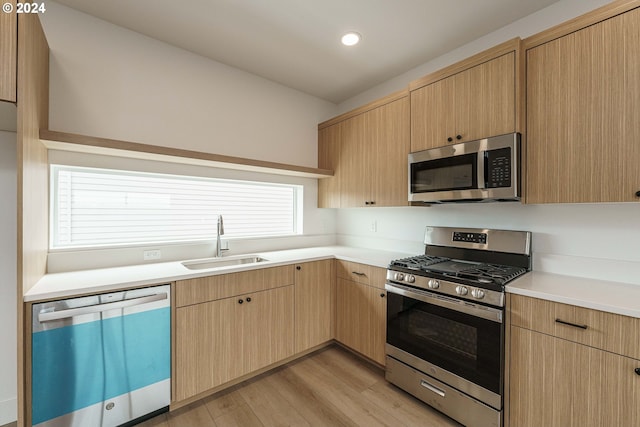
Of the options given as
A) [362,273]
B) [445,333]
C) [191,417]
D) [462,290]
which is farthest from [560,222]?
[191,417]

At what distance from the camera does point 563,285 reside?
1.55 meters

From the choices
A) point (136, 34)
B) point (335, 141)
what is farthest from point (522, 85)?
point (136, 34)

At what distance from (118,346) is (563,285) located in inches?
102

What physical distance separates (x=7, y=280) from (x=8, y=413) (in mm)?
821

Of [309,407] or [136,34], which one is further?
[136,34]

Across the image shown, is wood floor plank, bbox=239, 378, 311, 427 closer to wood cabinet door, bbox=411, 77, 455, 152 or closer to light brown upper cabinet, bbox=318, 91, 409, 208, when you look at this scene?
light brown upper cabinet, bbox=318, 91, 409, 208

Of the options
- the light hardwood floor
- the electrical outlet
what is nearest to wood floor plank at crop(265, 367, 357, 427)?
the light hardwood floor

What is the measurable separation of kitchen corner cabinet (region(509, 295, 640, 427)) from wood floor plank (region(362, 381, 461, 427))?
438mm

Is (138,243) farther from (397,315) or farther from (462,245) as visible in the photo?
(462,245)

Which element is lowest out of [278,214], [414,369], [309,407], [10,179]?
[309,407]

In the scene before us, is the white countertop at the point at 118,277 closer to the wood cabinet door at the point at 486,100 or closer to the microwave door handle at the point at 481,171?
the microwave door handle at the point at 481,171

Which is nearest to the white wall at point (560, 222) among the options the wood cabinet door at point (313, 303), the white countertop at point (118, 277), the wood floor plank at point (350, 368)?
the white countertop at point (118, 277)

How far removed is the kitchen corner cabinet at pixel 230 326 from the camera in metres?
1.81

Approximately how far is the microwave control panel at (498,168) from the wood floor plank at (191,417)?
2.38 meters
